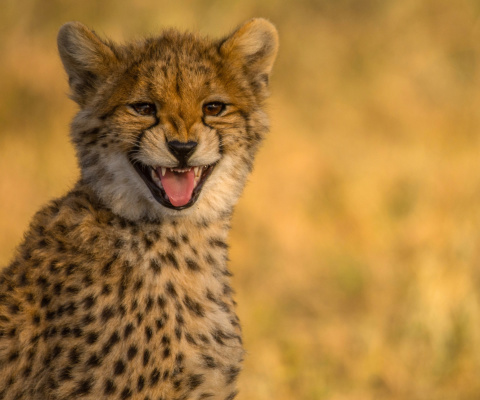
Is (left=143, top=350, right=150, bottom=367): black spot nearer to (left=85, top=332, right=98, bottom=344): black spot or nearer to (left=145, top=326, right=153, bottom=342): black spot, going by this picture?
(left=145, top=326, right=153, bottom=342): black spot

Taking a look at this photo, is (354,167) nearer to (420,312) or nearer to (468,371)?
(420,312)

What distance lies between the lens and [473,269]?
498 centimetres

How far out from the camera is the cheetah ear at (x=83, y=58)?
9.79ft

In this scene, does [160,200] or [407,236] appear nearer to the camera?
[160,200]

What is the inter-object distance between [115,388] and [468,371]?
2.10m

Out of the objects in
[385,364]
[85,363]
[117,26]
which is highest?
[117,26]

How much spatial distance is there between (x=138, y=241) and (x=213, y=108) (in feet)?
1.59

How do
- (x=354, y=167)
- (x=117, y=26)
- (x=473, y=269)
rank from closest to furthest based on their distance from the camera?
1. (x=473, y=269)
2. (x=354, y=167)
3. (x=117, y=26)

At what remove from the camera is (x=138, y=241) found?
2893 mm

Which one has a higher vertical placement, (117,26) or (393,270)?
(117,26)

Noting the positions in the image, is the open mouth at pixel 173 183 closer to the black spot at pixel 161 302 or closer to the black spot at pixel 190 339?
the black spot at pixel 161 302

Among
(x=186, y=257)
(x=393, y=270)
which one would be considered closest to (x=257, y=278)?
(x=393, y=270)

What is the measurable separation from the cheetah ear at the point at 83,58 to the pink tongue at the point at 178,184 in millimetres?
431

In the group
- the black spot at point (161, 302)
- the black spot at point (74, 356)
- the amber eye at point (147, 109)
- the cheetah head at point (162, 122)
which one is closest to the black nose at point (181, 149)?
the cheetah head at point (162, 122)
